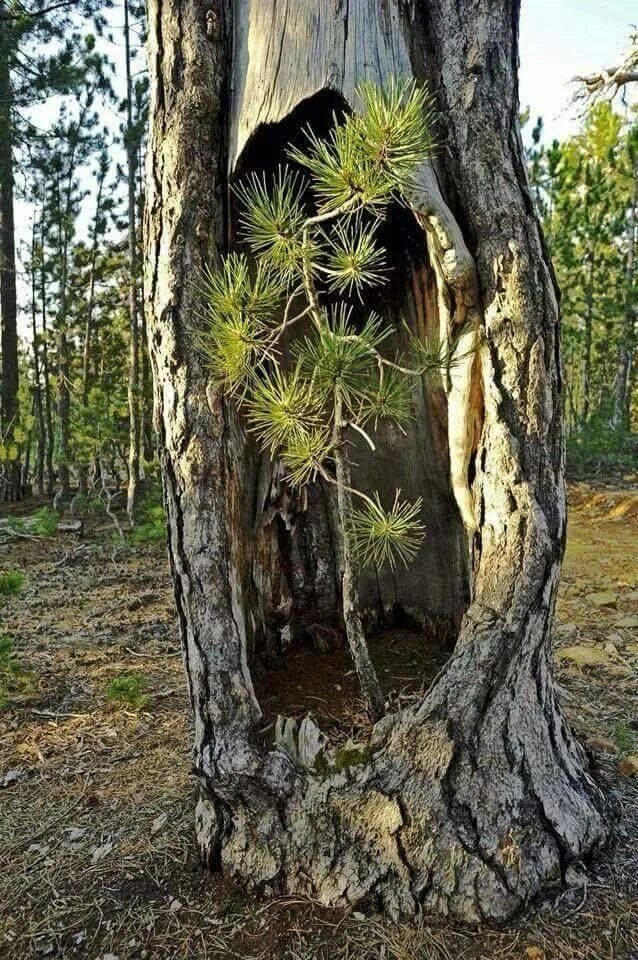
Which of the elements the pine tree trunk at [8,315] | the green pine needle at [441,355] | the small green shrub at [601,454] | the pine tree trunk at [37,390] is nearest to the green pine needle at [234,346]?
the green pine needle at [441,355]

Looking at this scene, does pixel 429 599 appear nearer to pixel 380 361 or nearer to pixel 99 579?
pixel 380 361

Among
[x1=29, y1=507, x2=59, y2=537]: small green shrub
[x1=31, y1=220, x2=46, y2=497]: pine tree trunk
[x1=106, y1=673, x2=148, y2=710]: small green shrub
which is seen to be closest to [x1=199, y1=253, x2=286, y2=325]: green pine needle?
[x1=106, y1=673, x2=148, y2=710]: small green shrub

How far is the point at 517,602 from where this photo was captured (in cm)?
168

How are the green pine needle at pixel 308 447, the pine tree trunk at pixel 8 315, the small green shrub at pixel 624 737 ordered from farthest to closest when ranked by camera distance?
1. the pine tree trunk at pixel 8 315
2. the small green shrub at pixel 624 737
3. the green pine needle at pixel 308 447

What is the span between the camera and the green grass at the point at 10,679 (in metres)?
2.80

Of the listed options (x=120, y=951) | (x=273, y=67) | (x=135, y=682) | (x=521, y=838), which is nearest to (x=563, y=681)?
(x=521, y=838)

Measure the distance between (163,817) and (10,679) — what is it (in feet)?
4.82

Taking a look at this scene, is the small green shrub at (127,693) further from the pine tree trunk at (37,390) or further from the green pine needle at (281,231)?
the pine tree trunk at (37,390)

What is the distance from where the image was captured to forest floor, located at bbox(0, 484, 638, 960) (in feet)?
5.01

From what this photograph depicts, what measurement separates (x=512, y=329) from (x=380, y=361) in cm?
38

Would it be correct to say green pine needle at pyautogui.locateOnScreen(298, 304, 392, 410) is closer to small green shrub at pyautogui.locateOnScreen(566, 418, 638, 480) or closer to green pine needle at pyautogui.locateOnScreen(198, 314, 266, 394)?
green pine needle at pyautogui.locateOnScreen(198, 314, 266, 394)

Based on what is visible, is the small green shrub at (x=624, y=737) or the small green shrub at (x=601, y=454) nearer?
the small green shrub at (x=624, y=737)

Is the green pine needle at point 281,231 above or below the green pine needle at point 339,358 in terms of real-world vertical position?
above

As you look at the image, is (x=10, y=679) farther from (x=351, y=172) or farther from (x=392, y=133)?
(x=392, y=133)
